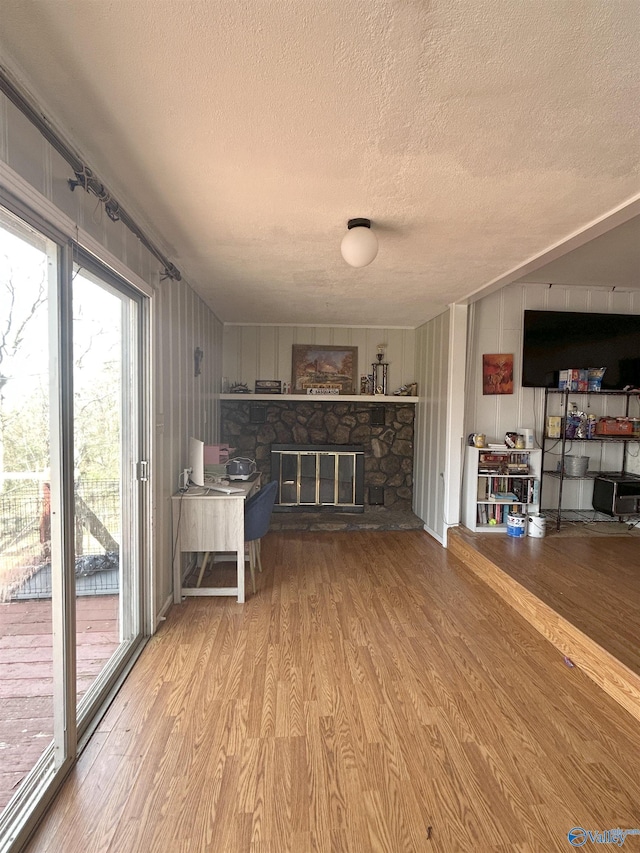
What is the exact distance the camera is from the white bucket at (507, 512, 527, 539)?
13.7 ft

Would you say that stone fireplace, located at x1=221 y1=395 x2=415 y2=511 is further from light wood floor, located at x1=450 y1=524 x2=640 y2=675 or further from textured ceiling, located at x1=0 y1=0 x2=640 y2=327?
textured ceiling, located at x1=0 y1=0 x2=640 y2=327

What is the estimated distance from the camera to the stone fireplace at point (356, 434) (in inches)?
223

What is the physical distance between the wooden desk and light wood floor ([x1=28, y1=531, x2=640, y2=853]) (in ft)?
0.83

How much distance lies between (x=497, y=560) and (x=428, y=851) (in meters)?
2.38

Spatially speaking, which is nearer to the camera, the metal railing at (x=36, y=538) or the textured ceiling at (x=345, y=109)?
the textured ceiling at (x=345, y=109)

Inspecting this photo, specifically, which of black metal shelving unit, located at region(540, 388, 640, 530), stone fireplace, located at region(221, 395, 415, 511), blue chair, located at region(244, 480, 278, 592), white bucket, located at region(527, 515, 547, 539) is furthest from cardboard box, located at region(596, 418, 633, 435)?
blue chair, located at region(244, 480, 278, 592)

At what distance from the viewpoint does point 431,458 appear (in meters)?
4.94

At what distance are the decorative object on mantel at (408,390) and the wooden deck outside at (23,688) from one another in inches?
178

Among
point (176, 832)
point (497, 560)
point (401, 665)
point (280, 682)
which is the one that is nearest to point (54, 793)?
point (176, 832)

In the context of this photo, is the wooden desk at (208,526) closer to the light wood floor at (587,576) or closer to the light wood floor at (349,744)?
the light wood floor at (349,744)

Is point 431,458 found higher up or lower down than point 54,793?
higher up

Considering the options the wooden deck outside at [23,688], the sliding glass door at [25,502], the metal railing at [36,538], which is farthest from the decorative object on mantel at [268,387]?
the wooden deck outside at [23,688]

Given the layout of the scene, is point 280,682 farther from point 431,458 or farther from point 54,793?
point 431,458

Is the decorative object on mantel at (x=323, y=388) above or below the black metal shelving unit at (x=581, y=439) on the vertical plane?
above
